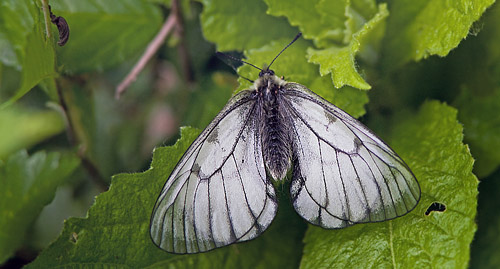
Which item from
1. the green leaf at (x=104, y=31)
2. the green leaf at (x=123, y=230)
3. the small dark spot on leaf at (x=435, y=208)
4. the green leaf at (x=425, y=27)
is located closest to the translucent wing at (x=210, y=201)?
the green leaf at (x=123, y=230)

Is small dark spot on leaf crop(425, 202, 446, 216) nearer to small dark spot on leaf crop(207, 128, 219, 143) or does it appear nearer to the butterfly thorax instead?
the butterfly thorax

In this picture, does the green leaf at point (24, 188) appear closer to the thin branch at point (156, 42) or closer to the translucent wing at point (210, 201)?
the thin branch at point (156, 42)

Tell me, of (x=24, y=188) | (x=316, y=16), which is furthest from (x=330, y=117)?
(x=24, y=188)

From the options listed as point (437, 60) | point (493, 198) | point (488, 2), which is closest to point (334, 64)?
point (488, 2)

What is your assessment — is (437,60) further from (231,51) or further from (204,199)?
(204,199)

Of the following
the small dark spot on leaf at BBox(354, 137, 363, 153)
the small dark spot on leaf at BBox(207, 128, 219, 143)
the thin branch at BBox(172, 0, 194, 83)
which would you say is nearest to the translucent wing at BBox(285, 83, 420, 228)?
the small dark spot on leaf at BBox(354, 137, 363, 153)

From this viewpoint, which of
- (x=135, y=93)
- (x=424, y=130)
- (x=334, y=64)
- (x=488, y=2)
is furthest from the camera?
(x=135, y=93)

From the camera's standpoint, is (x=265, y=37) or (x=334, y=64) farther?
(x=265, y=37)
